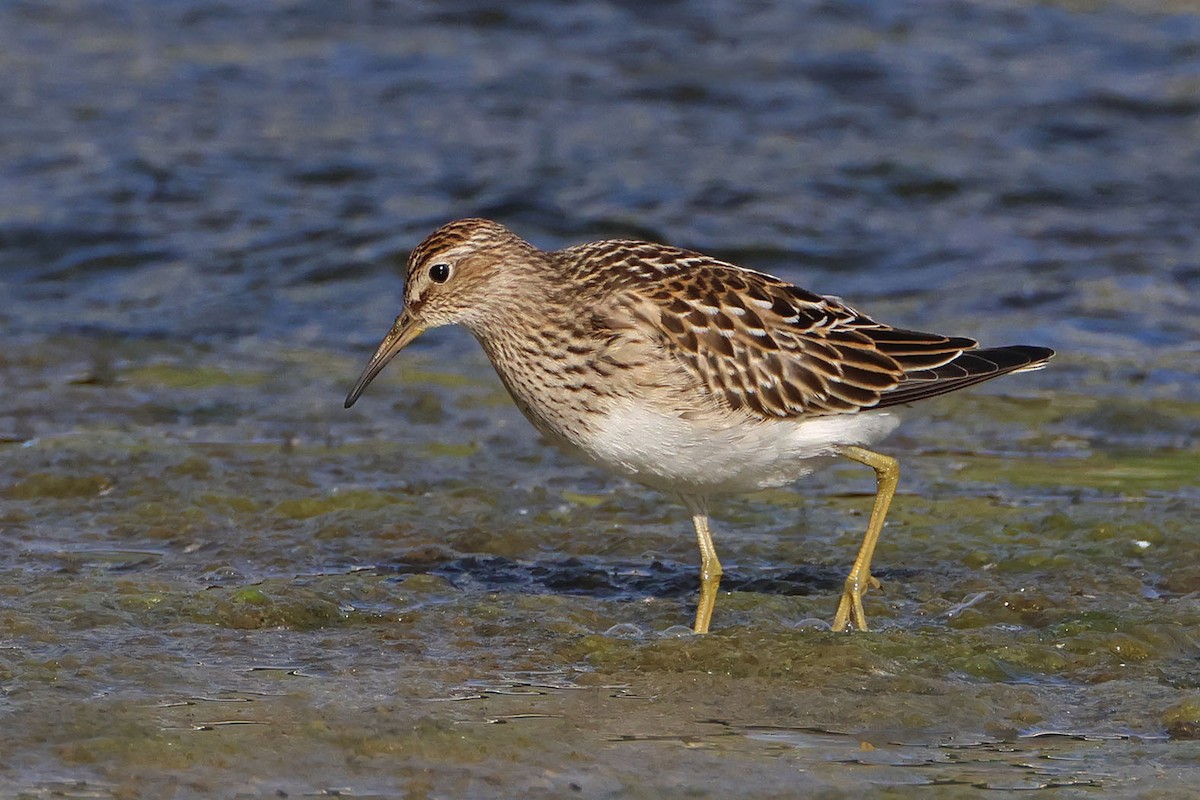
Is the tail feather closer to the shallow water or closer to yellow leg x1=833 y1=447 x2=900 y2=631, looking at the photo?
yellow leg x1=833 y1=447 x2=900 y2=631

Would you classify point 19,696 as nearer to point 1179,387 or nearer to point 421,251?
point 421,251

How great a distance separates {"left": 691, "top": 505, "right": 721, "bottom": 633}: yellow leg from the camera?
23.4 feet

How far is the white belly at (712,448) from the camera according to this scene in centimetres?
695

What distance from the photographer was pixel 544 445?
9.88 metres

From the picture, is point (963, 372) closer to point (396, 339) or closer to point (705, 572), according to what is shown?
point (705, 572)

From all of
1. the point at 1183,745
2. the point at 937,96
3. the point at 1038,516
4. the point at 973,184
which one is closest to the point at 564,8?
the point at 937,96

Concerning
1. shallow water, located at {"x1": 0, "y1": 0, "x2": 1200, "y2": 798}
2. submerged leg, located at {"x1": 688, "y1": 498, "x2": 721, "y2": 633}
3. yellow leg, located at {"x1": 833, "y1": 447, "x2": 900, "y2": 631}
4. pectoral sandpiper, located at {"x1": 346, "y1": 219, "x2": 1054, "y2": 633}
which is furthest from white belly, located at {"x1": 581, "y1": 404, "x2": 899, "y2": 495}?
shallow water, located at {"x1": 0, "y1": 0, "x2": 1200, "y2": 798}

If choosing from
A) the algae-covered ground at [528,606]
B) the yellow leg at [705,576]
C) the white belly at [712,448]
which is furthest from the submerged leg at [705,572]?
the white belly at [712,448]

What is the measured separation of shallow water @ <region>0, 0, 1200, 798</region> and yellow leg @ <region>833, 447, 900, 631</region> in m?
0.20

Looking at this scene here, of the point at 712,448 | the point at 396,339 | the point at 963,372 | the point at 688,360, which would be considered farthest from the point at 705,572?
the point at 396,339

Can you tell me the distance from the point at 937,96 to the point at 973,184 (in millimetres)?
1847

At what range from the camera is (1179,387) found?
10.5m

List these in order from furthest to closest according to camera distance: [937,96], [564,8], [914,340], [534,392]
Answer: [564,8] < [937,96] < [914,340] < [534,392]

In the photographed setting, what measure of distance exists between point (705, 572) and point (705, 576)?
0.07 feet
